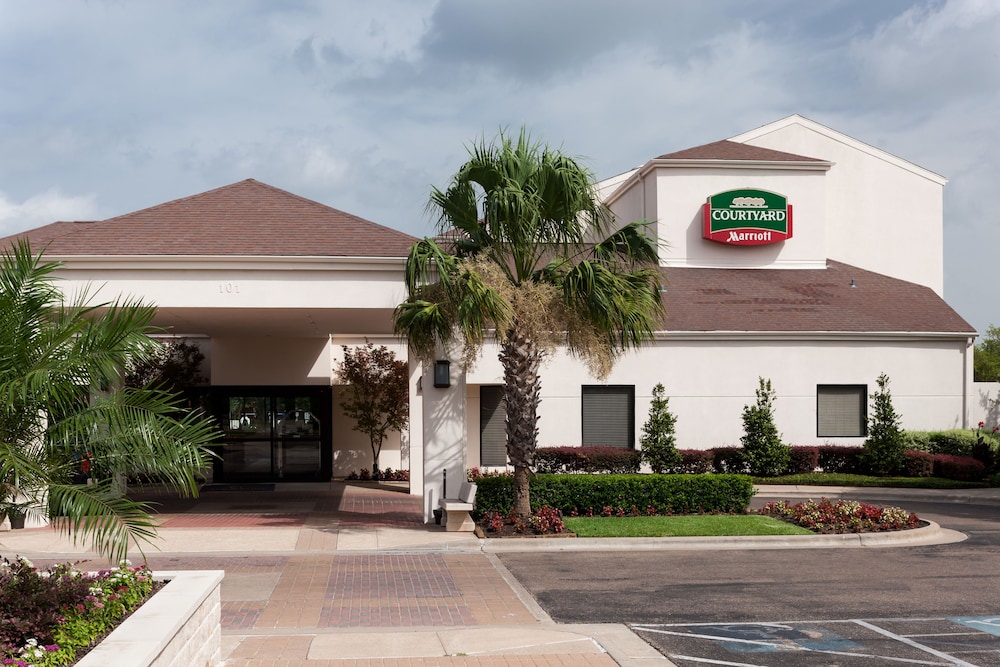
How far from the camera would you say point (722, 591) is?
39.6 feet

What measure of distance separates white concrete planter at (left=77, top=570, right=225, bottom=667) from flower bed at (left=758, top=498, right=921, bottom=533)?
37.5 ft

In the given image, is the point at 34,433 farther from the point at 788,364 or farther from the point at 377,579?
the point at 788,364

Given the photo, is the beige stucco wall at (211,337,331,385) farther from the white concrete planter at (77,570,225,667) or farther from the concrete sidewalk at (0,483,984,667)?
the white concrete planter at (77,570,225,667)

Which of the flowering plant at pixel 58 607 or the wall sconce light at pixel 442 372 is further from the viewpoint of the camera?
the wall sconce light at pixel 442 372

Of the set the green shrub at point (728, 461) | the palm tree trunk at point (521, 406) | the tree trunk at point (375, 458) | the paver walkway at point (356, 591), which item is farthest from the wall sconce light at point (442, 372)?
the green shrub at point (728, 461)

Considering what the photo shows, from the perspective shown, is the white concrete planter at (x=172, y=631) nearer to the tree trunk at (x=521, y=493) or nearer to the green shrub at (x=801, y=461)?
the tree trunk at (x=521, y=493)

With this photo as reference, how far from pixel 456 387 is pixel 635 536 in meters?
4.28

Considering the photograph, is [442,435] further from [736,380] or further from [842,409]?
[842,409]

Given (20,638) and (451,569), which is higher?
(20,638)

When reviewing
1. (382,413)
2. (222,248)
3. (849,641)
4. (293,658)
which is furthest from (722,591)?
(382,413)

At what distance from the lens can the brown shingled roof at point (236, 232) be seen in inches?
691

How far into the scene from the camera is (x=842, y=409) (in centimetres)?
2842

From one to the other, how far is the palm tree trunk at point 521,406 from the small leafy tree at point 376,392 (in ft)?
31.1

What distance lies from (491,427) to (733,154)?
1326 cm
